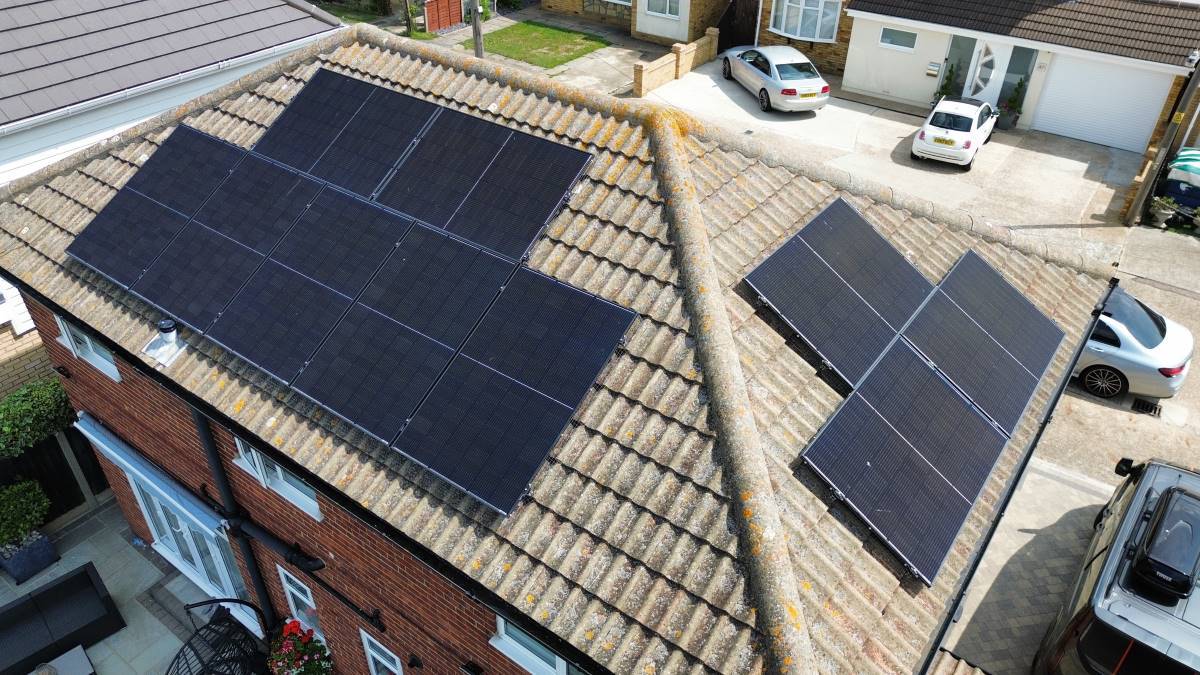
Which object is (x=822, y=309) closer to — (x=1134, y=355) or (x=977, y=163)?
(x=1134, y=355)

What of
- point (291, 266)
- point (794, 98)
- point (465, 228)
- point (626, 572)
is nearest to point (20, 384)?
point (291, 266)

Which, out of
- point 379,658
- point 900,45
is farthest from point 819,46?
point 379,658

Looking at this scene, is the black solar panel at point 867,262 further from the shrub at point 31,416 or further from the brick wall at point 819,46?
the brick wall at point 819,46

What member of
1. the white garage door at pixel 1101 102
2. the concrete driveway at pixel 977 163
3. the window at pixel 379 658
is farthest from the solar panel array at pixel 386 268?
the white garage door at pixel 1101 102

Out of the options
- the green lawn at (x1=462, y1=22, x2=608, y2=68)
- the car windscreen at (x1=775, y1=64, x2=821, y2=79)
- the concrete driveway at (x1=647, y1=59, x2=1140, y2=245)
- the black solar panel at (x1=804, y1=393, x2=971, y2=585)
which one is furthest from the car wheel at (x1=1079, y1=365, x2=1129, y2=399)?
the green lawn at (x1=462, y1=22, x2=608, y2=68)

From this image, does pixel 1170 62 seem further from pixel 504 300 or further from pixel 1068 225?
pixel 504 300
